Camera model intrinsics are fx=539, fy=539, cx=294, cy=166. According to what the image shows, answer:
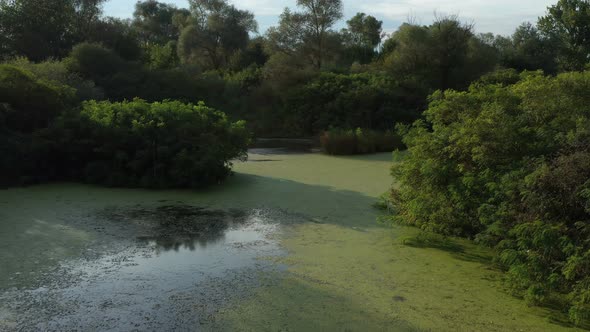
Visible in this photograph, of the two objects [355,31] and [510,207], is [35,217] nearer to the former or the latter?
[510,207]

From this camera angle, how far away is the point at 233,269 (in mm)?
5012

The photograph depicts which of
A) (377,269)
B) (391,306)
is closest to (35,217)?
(377,269)

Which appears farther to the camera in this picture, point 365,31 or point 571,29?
point 365,31

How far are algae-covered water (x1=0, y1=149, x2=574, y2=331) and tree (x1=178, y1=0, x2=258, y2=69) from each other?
2674cm

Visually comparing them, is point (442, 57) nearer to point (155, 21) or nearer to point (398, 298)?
point (398, 298)

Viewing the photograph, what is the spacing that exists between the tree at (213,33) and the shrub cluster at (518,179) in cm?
2883

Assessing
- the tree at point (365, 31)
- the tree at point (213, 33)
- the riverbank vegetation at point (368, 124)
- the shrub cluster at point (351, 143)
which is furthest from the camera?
the tree at point (365, 31)

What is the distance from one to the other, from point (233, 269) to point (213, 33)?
31.1m

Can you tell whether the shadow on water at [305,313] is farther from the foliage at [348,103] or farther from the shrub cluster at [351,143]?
the foliage at [348,103]

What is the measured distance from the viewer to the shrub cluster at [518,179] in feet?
12.7

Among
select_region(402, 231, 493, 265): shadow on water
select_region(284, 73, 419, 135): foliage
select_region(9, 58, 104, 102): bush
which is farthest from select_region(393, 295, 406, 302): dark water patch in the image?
select_region(284, 73, 419, 135): foliage

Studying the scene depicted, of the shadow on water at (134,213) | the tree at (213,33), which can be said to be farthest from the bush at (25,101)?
the tree at (213,33)

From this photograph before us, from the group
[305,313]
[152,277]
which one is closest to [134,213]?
[152,277]

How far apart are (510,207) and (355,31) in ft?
132
